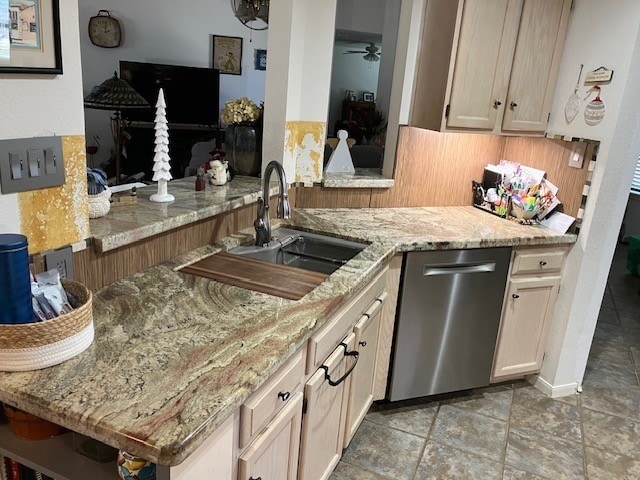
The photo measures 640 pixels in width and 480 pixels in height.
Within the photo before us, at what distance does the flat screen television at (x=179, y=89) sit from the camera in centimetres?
637

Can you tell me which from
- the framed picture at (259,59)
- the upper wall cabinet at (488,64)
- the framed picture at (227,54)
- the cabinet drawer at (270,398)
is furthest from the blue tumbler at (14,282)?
the framed picture at (259,59)

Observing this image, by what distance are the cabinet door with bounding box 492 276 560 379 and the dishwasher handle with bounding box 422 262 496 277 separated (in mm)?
198

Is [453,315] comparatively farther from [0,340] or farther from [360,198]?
[0,340]

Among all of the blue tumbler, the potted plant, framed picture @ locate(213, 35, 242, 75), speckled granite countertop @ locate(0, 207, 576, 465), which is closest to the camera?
speckled granite countertop @ locate(0, 207, 576, 465)

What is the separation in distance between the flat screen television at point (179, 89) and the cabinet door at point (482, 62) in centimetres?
473

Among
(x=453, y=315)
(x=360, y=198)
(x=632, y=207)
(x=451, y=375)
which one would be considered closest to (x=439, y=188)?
(x=360, y=198)


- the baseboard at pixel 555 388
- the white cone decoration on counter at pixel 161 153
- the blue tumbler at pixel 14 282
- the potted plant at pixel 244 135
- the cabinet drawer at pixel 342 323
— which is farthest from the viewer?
the baseboard at pixel 555 388

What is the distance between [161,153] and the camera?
6.38 feet

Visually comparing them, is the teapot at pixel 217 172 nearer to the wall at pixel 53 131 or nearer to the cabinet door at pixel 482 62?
the wall at pixel 53 131

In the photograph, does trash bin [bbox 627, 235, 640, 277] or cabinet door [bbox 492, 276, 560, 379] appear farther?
trash bin [bbox 627, 235, 640, 277]

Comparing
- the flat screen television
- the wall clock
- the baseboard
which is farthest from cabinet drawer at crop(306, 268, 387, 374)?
the wall clock

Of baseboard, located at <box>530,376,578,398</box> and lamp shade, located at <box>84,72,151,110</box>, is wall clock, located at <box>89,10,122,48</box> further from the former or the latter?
baseboard, located at <box>530,376,578,398</box>

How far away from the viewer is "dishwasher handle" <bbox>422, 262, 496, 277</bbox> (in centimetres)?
241

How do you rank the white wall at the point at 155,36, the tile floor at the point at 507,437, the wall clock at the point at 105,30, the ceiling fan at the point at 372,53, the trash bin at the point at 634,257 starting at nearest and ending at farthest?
the tile floor at the point at 507,437
the trash bin at the point at 634,257
the wall clock at the point at 105,30
the white wall at the point at 155,36
the ceiling fan at the point at 372,53
